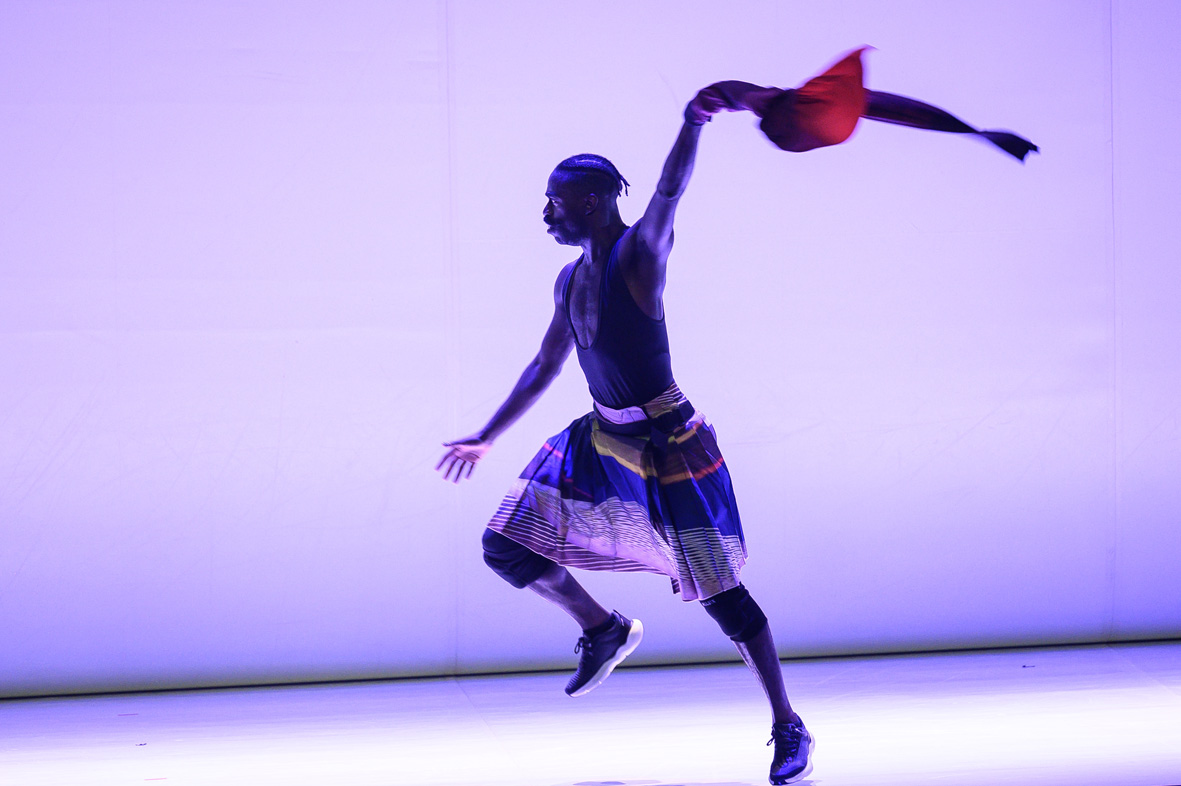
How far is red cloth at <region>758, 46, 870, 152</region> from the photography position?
242cm

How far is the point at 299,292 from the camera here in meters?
4.02

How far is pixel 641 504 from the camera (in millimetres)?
2721

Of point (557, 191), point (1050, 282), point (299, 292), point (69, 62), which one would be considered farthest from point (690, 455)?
point (69, 62)

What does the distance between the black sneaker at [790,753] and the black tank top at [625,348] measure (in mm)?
802

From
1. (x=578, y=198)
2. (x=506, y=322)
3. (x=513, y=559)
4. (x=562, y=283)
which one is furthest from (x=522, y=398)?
(x=506, y=322)

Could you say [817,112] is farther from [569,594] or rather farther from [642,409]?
[569,594]

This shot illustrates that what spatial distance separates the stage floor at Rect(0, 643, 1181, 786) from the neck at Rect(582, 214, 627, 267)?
1.20m

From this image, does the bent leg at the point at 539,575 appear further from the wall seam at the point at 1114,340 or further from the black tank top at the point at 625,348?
the wall seam at the point at 1114,340

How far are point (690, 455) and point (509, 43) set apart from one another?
6.53ft

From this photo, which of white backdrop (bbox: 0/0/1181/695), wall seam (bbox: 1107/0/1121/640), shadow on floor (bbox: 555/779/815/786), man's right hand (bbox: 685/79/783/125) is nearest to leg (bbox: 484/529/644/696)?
shadow on floor (bbox: 555/779/815/786)

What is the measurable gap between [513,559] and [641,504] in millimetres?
323

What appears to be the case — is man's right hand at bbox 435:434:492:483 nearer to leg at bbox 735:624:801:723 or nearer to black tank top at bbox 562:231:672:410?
black tank top at bbox 562:231:672:410

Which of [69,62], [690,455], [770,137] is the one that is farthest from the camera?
[69,62]

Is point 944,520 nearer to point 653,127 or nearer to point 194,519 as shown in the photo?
point 653,127
